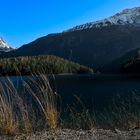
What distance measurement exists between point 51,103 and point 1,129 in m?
1.39

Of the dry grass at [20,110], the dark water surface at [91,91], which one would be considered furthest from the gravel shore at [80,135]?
the dark water surface at [91,91]

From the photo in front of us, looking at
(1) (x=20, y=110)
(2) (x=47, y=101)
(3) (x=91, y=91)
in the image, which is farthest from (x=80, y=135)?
(3) (x=91, y=91)

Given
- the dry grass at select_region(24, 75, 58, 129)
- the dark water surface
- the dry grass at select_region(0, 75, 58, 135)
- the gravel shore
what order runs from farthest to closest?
the dark water surface → the dry grass at select_region(24, 75, 58, 129) → the dry grass at select_region(0, 75, 58, 135) → the gravel shore

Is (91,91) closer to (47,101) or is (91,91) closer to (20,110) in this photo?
(20,110)

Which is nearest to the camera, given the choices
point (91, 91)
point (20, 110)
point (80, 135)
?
point (80, 135)

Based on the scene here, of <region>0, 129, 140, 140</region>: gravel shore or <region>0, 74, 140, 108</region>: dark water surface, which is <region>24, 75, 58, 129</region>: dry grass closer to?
<region>0, 129, 140, 140</region>: gravel shore

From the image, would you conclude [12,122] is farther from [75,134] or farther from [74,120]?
[74,120]

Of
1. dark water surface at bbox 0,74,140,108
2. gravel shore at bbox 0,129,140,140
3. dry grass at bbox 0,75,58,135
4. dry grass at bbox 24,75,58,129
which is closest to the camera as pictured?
gravel shore at bbox 0,129,140,140

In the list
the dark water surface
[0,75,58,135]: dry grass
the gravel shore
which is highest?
[0,75,58,135]: dry grass

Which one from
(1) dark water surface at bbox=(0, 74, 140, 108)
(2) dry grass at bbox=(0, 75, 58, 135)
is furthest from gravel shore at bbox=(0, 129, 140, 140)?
(1) dark water surface at bbox=(0, 74, 140, 108)

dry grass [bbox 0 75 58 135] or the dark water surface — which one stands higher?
dry grass [bbox 0 75 58 135]

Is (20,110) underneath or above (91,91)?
above

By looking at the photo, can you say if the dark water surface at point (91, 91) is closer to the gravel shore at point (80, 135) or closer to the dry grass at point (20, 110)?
the dry grass at point (20, 110)

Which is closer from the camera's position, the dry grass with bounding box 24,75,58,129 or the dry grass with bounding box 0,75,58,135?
the dry grass with bounding box 0,75,58,135
